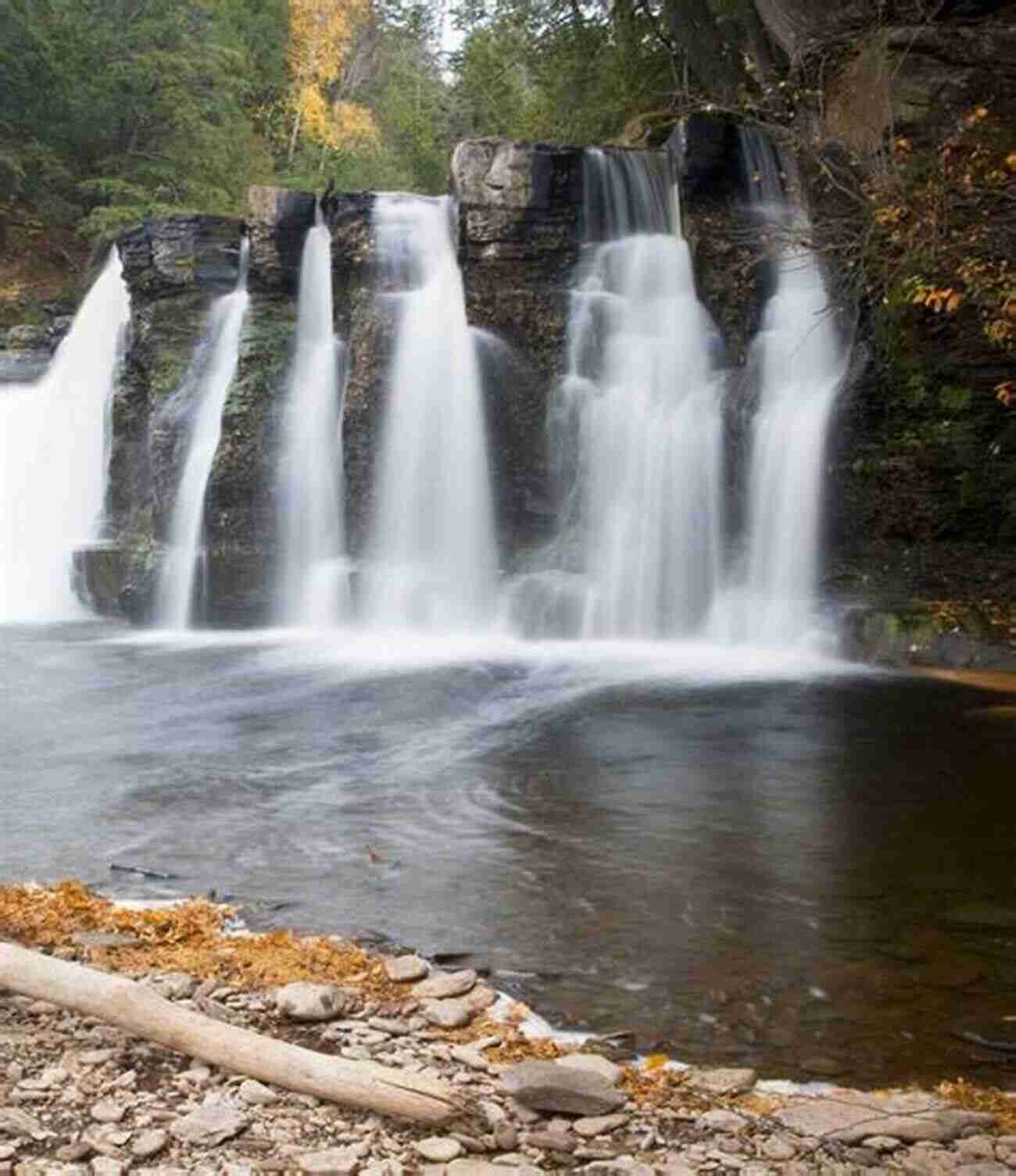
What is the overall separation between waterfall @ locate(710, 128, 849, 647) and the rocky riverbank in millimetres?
9913

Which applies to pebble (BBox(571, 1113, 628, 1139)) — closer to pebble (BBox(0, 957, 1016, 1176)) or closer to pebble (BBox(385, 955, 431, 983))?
pebble (BBox(0, 957, 1016, 1176))

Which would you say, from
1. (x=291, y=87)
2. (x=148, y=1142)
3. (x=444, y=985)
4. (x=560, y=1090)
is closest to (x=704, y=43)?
(x=444, y=985)

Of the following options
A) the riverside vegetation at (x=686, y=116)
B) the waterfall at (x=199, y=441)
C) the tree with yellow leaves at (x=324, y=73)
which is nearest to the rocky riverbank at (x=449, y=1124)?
the riverside vegetation at (x=686, y=116)

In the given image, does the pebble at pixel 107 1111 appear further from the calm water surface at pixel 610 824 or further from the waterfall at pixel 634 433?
the waterfall at pixel 634 433

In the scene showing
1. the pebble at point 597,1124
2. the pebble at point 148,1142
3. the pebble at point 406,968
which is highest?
the pebble at point 148,1142

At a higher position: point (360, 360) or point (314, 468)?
point (360, 360)

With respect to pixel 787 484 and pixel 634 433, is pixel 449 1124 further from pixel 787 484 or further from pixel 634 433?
pixel 634 433

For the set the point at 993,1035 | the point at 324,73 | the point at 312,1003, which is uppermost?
the point at 324,73

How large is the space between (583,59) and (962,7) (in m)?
8.54

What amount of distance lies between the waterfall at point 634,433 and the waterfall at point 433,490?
2.91 feet

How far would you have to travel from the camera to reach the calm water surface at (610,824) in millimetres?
5047

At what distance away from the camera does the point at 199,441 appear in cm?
1797

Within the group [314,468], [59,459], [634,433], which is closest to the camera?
[634,433]

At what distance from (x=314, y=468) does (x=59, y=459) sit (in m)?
6.27
